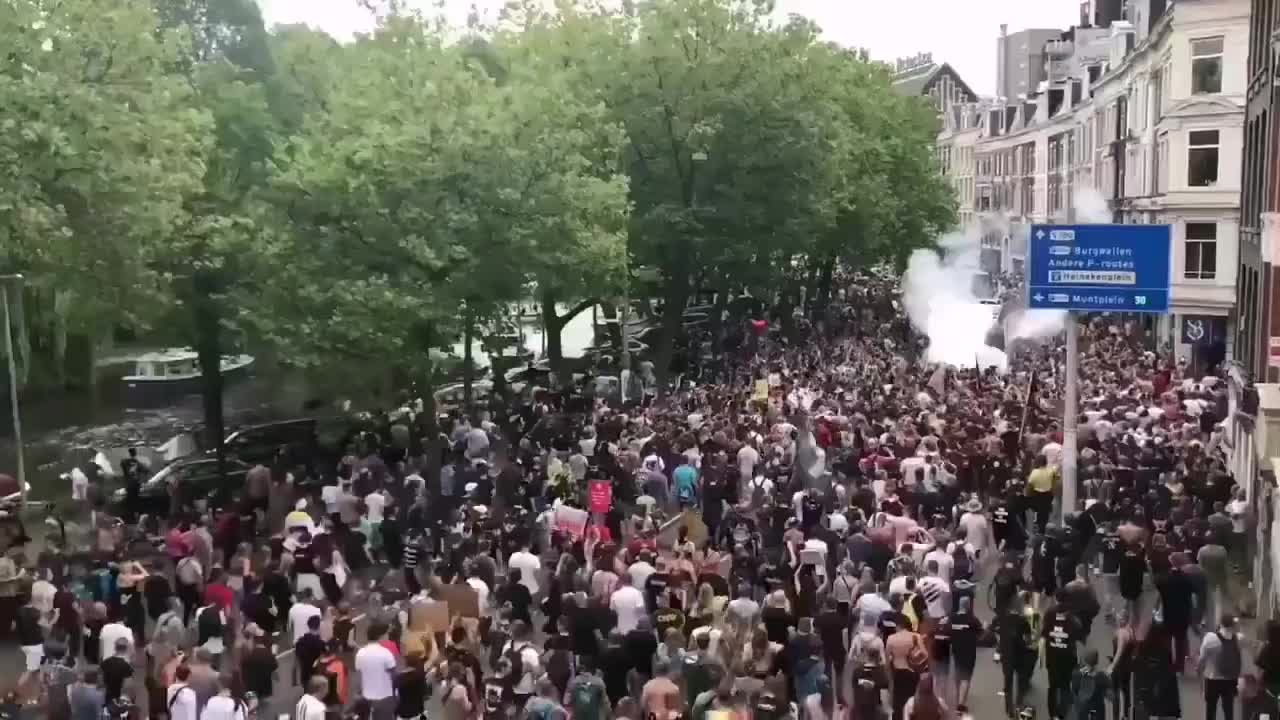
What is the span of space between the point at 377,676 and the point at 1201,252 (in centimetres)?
3410

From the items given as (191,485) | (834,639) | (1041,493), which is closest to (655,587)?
(834,639)

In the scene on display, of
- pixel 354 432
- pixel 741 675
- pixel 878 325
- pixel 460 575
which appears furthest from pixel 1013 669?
pixel 878 325

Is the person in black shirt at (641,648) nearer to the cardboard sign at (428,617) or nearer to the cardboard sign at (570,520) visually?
the cardboard sign at (428,617)

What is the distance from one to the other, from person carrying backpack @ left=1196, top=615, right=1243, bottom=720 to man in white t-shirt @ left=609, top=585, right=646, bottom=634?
5.10 meters

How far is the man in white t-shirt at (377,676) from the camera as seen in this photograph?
11.6 meters

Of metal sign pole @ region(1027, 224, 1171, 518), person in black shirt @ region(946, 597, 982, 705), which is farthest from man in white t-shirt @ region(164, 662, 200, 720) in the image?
metal sign pole @ region(1027, 224, 1171, 518)

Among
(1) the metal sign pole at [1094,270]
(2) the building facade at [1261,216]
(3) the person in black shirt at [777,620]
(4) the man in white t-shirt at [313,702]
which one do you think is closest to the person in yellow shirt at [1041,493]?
(1) the metal sign pole at [1094,270]

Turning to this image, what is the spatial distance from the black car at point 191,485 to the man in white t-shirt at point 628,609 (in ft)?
34.9

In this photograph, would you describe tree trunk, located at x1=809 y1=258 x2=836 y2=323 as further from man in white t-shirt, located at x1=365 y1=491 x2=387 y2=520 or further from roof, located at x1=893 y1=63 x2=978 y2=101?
roof, located at x1=893 y1=63 x2=978 y2=101

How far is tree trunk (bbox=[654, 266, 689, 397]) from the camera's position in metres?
39.9

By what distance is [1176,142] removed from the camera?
39156mm

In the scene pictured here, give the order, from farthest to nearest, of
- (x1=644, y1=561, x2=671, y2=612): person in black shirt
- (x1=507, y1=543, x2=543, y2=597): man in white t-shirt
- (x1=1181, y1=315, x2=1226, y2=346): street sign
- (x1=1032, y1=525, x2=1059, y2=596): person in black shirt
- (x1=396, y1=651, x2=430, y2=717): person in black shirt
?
(x1=1181, y1=315, x2=1226, y2=346): street sign
(x1=1032, y1=525, x2=1059, y2=596): person in black shirt
(x1=507, y1=543, x2=543, y2=597): man in white t-shirt
(x1=644, y1=561, x2=671, y2=612): person in black shirt
(x1=396, y1=651, x2=430, y2=717): person in black shirt

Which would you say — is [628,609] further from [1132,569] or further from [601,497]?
[1132,569]

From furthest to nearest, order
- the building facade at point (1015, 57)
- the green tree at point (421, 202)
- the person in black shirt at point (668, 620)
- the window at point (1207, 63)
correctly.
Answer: the building facade at point (1015, 57), the window at point (1207, 63), the green tree at point (421, 202), the person in black shirt at point (668, 620)
